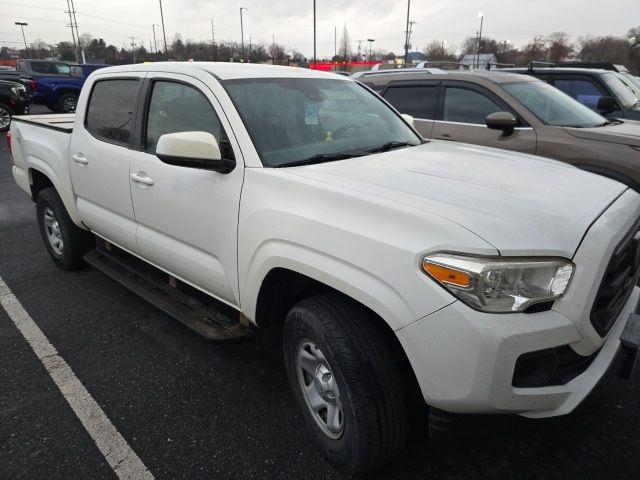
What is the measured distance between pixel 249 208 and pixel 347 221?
2.01 feet

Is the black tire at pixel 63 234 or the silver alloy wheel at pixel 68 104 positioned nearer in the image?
the black tire at pixel 63 234

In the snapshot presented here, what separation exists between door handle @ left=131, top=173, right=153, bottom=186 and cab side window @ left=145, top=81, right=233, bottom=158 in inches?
7.1

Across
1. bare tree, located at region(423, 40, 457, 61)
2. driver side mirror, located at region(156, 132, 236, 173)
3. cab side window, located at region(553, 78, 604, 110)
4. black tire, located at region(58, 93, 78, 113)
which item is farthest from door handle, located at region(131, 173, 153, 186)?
bare tree, located at region(423, 40, 457, 61)

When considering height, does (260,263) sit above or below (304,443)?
above

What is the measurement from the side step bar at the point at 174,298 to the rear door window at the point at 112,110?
979 millimetres

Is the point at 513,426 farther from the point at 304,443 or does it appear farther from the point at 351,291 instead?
the point at 304,443

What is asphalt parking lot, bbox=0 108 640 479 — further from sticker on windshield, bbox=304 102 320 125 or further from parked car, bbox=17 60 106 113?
parked car, bbox=17 60 106 113

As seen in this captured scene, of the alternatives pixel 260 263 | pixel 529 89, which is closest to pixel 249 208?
pixel 260 263

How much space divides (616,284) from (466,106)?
4.25 m

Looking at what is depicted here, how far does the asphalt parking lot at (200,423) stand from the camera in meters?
2.26

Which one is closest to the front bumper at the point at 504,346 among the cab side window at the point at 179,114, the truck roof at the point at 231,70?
the cab side window at the point at 179,114

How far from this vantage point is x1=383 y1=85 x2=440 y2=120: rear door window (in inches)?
239

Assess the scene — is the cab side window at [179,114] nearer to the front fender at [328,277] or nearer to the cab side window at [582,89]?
the front fender at [328,277]

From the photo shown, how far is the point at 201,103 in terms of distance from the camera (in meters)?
2.83
